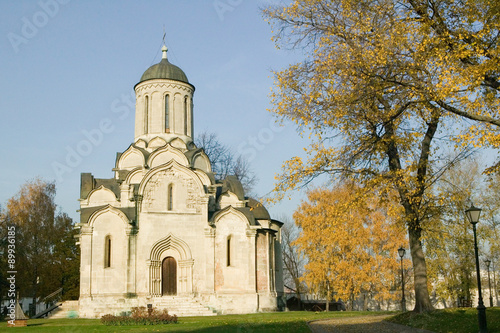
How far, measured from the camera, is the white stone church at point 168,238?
27828 millimetres

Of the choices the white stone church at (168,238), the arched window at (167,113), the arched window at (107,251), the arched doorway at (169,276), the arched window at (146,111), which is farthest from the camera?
the arched window at (146,111)

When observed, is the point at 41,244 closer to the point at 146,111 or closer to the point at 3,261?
the point at 3,261

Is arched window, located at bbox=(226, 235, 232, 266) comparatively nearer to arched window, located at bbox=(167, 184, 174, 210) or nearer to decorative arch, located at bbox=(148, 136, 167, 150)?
arched window, located at bbox=(167, 184, 174, 210)

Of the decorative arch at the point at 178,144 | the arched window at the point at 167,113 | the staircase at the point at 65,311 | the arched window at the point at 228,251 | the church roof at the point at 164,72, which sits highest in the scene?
the church roof at the point at 164,72

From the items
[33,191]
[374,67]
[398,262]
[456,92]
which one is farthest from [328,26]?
[33,191]

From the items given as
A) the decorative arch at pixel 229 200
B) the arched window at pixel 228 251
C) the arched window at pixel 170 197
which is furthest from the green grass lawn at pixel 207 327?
the decorative arch at pixel 229 200

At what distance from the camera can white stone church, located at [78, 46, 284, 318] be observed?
91.3 ft

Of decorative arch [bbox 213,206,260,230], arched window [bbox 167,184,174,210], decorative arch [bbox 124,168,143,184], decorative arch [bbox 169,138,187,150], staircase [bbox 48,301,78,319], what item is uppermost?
decorative arch [bbox 169,138,187,150]

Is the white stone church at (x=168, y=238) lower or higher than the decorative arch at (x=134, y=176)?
lower

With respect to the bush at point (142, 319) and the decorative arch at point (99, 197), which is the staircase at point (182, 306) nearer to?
the bush at point (142, 319)

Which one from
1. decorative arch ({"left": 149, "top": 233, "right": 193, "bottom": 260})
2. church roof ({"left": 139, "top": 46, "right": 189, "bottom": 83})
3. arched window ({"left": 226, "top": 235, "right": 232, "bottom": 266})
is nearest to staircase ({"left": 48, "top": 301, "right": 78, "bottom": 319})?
decorative arch ({"left": 149, "top": 233, "right": 193, "bottom": 260})

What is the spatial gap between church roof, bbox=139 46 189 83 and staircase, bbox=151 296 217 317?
13771 millimetres

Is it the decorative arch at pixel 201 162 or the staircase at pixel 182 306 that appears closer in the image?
the staircase at pixel 182 306

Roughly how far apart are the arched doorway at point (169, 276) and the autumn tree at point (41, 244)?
1366 cm
